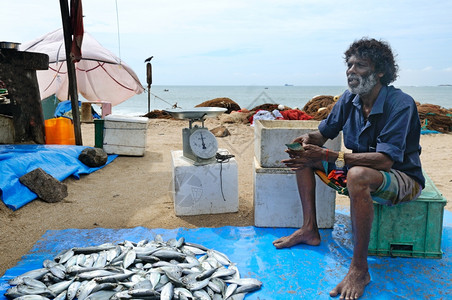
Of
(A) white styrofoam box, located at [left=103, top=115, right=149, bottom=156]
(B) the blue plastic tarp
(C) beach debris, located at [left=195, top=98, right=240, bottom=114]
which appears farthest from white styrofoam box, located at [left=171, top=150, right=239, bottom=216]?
(C) beach debris, located at [left=195, top=98, right=240, bottom=114]

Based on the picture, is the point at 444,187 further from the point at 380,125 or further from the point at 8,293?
the point at 8,293

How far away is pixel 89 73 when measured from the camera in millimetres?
14945

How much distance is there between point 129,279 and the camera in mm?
2898

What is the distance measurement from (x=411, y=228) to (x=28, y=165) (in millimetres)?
4918

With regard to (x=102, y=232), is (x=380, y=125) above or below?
above

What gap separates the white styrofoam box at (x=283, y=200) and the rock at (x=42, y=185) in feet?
9.03

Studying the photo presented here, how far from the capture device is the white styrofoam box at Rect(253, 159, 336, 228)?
158 inches

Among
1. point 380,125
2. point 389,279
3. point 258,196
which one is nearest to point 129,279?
point 258,196

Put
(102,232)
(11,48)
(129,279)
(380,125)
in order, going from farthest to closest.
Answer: (11,48) → (102,232) → (380,125) → (129,279)

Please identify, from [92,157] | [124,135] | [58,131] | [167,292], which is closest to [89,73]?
[58,131]

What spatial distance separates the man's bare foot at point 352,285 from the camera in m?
2.77

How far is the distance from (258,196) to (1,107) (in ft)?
17.8

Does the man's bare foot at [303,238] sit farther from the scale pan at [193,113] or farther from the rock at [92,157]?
the rock at [92,157]

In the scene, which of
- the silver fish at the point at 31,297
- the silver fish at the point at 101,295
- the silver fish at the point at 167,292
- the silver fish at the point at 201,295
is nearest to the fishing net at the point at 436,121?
the silver fish at the point at 201,295
